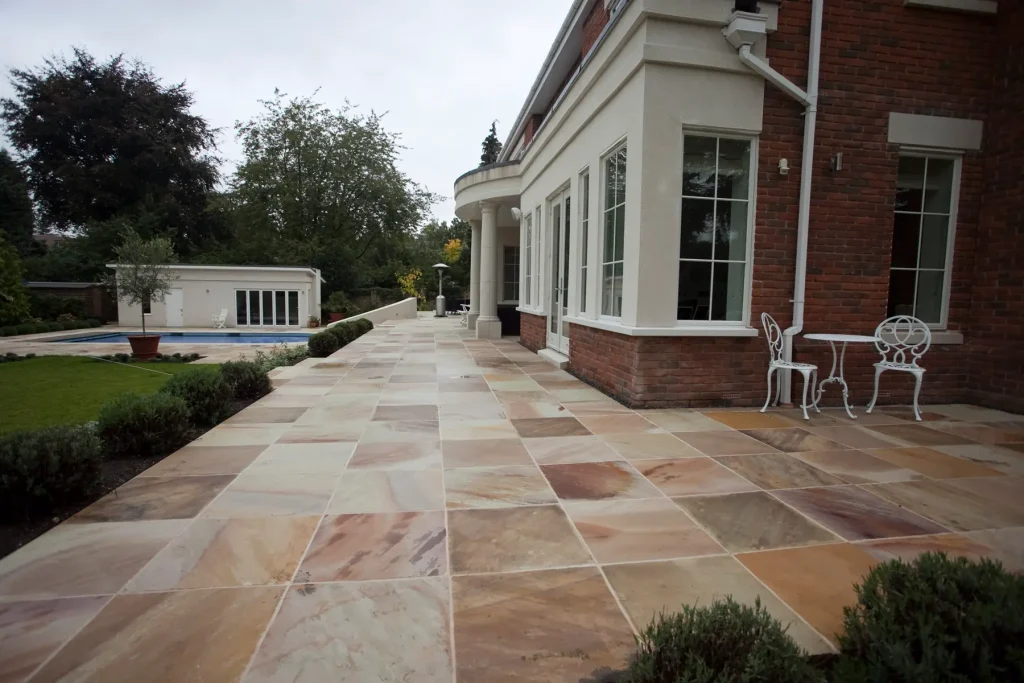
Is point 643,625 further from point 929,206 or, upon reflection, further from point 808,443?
point 929,206

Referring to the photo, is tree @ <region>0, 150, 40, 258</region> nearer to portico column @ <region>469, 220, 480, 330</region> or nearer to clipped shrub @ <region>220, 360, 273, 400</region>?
portico column @ <region>469, 220, 480, 330</region>

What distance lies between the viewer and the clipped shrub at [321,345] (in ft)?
34.1

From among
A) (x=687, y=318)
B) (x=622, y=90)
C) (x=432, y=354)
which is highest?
(x=622, y=90)

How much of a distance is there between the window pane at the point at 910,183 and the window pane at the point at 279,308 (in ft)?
71.2

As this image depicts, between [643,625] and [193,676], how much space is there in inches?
58.9

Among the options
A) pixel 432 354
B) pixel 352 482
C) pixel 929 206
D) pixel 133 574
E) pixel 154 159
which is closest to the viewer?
pixel 133 574

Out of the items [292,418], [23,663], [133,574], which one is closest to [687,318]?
[292,418]

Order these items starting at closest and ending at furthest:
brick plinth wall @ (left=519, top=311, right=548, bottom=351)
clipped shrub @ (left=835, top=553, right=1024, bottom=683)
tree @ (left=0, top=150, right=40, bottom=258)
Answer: clipped shrub @ (left=835, top=553, right=1024, bottom=683), brick plinth wall @ (left=519, top=311, right=548, bottom=351), tree @ (left=0, top=150, right=40, bottom=258)

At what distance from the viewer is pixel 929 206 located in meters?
5.80

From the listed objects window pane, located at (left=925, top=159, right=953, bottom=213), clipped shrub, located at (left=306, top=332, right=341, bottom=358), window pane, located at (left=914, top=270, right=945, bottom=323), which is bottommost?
clipped shrub, located at (left=306, top=332, right=341, bottom=358)

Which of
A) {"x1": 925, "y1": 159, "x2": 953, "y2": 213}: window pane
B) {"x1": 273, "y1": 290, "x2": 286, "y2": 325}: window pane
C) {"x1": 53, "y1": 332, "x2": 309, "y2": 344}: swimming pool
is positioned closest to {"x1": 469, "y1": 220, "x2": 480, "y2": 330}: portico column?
{"x1": 53, "y1": 332, "x2": 309, "y2": 344}: swimming pool

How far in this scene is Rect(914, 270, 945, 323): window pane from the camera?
588cm

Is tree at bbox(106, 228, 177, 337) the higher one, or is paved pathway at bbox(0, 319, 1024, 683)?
tree at bbox(106, 228, 177, 337)

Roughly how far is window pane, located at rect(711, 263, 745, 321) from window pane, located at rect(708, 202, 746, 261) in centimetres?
10
